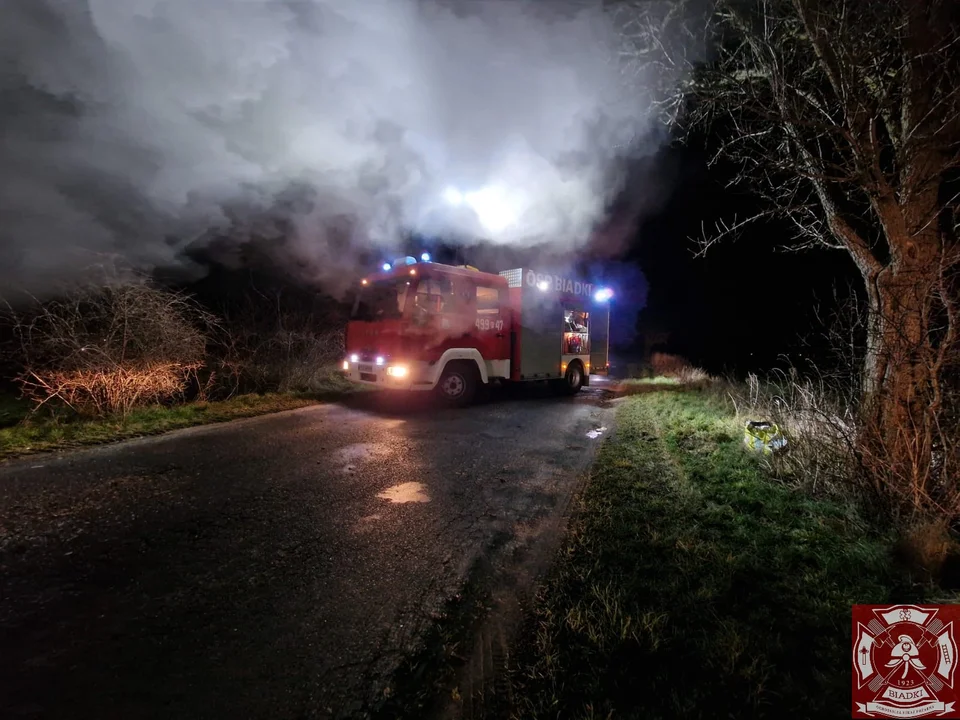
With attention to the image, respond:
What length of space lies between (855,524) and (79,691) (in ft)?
15.9

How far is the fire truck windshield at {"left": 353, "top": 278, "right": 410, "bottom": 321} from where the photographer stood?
870cm

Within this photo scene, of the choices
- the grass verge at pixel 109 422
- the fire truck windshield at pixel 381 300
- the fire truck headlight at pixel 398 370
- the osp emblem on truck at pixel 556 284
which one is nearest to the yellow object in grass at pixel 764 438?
the fire truck headlight at pixel 398 370

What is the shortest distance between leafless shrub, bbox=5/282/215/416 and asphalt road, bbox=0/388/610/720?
198 centimetres

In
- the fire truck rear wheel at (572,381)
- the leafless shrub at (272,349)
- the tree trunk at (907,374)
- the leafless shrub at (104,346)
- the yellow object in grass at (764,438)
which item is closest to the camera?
the tree trunk at (907,374)

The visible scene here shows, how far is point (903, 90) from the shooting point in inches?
135

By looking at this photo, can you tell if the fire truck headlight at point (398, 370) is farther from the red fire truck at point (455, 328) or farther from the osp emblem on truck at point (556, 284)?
the osp emblem on truck at point (556, 284)

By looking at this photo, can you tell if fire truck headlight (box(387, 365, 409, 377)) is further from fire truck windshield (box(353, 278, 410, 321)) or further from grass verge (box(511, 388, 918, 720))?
grass verge (box(511, 388, 918, 720))

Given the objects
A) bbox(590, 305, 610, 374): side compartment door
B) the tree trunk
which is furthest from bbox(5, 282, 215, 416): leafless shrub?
bbox(590, 305, 610, 374): side compartment door

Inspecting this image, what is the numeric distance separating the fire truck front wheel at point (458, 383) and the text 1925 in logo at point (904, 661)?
749cm

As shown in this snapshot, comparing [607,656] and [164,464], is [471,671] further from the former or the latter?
[164,464]

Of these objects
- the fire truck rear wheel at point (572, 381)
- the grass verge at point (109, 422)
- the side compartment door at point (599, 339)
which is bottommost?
the grass verge at point (109, 422)

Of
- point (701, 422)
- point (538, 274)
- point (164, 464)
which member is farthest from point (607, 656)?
point (538, 274)

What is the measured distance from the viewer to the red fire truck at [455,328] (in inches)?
339

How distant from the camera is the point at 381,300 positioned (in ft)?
29.7
